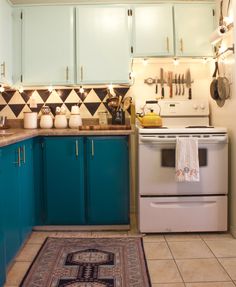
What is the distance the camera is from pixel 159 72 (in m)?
3.68

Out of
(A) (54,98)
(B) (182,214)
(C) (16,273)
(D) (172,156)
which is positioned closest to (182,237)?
(B) (182,214)

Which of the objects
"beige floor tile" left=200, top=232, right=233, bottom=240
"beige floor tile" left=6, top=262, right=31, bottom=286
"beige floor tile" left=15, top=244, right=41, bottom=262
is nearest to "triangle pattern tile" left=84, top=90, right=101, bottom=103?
"beige floor tile" left=15, top=244, right=41, bottom=262

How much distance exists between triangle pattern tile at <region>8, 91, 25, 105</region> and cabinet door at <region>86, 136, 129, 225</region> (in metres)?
1.04

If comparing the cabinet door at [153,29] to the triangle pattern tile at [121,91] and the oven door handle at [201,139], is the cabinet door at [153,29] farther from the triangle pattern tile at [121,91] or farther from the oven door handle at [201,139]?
the oven door handle at [201,139]

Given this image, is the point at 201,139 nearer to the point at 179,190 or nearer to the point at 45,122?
the point at 179,190

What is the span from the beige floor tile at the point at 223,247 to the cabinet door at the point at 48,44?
1.95 m

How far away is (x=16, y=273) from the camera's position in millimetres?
2352

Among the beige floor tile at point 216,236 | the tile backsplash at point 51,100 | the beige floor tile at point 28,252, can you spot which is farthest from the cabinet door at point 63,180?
the beige floor tile at point 216,236

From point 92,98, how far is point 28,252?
1.71 m

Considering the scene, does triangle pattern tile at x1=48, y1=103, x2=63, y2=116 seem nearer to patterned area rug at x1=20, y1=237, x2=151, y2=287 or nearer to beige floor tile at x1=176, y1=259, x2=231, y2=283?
patterned area rug at x1=20, y1=237, x2=151, y2=287

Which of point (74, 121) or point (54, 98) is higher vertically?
point (54, 98)

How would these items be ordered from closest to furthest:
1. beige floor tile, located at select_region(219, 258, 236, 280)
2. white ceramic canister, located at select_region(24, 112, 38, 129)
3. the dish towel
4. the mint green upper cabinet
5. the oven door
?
beige floor tile, located at select_region(219, 258, 236, 280) → the dish towel → the oven door → the mint green upper cabinet → white ceramic canister, located at select_region(24, 112, 38, 129)

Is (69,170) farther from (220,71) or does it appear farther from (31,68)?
(220,71)

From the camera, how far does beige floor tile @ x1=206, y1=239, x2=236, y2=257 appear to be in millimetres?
2635
